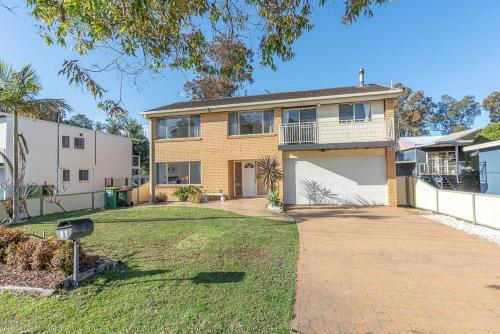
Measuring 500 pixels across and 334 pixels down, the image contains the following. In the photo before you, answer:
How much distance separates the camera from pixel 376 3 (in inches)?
176

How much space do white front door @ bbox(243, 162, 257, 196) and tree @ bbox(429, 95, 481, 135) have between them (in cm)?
4728

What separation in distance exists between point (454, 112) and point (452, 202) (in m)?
50.4

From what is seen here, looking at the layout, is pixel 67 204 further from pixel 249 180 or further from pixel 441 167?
pixel 441 167

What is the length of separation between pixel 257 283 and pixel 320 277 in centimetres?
125

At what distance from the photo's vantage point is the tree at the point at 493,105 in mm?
40938

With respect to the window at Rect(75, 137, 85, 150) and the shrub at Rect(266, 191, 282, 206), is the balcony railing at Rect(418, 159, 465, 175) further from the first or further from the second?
the window at Rect(75, 137, 85, 150)

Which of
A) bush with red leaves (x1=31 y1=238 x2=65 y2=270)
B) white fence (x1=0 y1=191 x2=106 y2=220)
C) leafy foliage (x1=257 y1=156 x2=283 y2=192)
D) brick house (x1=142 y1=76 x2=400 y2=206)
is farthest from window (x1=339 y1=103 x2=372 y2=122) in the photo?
white fence (x1=0 y1=191 x2=106 y2=220)

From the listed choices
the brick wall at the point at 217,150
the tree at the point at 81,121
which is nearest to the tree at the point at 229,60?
the brick wall at the point at 217,150

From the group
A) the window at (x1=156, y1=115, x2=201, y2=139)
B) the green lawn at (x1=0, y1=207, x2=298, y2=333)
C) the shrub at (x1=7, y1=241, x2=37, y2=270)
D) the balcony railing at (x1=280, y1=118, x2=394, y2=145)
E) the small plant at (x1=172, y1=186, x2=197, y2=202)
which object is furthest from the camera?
the window at (x1=156, y1=115, x2=201, y2=139)

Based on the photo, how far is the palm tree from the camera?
9.41m

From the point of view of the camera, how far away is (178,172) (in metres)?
16.3

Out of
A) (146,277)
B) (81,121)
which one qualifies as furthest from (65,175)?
(81,121)

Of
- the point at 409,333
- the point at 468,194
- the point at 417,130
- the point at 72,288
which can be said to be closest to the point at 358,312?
the point at 409,333

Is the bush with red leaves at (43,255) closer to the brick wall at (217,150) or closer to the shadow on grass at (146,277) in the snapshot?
the shadow on grass at (146,277)
